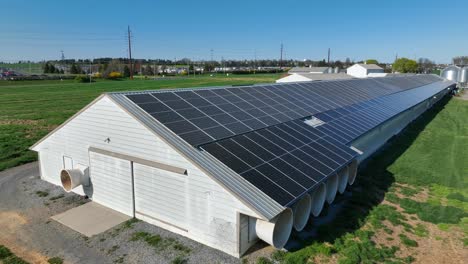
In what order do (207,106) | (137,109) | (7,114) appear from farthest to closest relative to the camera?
(7,114) < (207,106) < (137,109)

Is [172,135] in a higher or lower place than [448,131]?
higher

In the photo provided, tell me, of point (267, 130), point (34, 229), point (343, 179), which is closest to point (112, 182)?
point (34, 229)

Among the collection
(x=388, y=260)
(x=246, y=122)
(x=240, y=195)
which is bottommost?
(x=388, y=260)

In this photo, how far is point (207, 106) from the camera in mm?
16828

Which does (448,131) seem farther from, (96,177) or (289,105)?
(96,177)

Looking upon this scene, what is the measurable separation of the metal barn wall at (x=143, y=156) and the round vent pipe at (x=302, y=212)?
2899 mm

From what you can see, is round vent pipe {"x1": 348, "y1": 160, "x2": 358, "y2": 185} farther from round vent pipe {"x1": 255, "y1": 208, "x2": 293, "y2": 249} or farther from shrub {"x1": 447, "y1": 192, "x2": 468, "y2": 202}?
round vent pipe {"x1": 255, "y1": 208, "x2": 293, "y2": 249}

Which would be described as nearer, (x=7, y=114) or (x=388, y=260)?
(x=388, y=260)

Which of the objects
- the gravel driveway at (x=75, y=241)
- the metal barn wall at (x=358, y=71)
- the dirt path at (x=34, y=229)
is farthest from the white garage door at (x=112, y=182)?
the metal barn wall at (x=358, y=71)

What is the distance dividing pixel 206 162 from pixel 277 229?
360cm

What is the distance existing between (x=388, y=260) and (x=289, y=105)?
12.8 m

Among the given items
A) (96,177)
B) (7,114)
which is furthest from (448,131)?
(7,114)

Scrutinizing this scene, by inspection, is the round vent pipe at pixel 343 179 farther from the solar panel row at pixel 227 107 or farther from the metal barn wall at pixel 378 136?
the solar panel row at pixel 227 107

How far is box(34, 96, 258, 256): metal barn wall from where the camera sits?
36.5 ft
